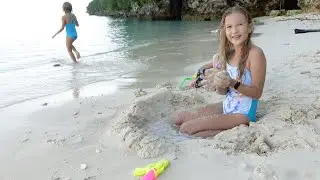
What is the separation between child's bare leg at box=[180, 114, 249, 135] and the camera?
3.44 metres

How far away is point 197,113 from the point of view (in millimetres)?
3811

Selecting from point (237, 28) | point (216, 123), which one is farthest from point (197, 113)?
point (237, 28)

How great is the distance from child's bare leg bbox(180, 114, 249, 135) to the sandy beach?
0.14 m

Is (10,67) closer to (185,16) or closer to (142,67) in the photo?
(142,67)

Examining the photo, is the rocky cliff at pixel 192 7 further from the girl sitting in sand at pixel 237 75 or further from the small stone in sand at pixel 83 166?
the small stone in sand at pixel 83 166

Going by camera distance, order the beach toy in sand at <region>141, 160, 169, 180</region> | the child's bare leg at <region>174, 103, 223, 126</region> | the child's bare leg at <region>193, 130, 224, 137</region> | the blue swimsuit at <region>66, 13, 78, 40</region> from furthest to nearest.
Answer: the blue swimsuit at <region>66, 13, 78, 40</region>
the child's bare leg at <region>174, 103, 223, 126</region>
the child's bare leg at <region>193, 130, 224, 137</region>
the beach toy in sand at <region>141, 160, 169, 180</region>

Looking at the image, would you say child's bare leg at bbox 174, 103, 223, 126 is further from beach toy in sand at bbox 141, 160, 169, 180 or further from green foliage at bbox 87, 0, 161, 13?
green foliage at bbox 87, 0, 161, 13

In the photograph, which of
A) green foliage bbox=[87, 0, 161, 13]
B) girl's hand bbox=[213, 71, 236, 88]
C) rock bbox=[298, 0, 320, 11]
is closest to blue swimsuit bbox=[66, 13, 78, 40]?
girl's hand bbox=[213, 71, 236, 88]

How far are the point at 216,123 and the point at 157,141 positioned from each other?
2.36ft

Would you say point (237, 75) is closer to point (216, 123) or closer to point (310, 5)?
point (216, 123)

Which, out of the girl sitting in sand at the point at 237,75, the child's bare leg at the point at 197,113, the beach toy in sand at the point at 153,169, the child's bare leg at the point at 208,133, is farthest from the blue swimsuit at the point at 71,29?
the beach toy in sand at the point at 153,169

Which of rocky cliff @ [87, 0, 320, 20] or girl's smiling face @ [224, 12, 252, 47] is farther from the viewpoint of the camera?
rocky cliff @ [87, 0, 320, 20]

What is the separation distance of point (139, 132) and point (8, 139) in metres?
1.42

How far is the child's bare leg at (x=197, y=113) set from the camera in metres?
3.78
